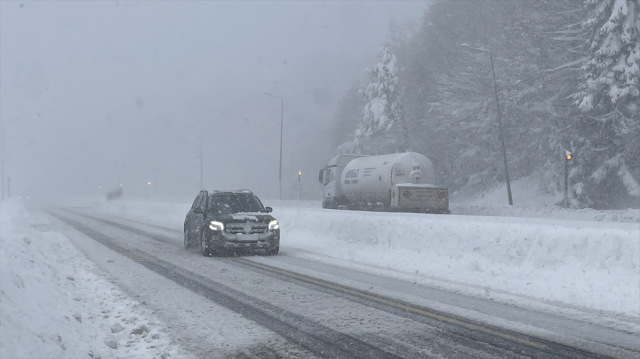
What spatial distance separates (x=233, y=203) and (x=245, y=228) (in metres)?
1.75

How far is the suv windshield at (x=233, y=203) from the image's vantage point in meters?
15.0

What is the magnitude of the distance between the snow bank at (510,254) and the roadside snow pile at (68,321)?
5374mm

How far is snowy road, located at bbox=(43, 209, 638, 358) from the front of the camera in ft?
18.1

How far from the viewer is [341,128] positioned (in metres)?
79.6

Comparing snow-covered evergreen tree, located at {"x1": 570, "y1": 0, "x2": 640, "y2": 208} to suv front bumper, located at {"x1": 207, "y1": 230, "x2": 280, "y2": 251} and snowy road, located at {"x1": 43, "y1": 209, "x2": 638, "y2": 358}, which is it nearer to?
suv front bumper, located at {"x1": 207, "y1": 230, "x2": 280, "y2": 251}

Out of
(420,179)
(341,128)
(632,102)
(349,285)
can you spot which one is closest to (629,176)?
(632,102)

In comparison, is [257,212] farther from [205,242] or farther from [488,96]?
[488,96]

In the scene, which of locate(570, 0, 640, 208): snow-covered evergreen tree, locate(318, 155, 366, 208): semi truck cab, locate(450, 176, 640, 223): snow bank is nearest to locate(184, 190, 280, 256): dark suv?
locate(450, 176, 640, 223): snow bank

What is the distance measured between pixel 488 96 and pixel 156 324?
130 ft

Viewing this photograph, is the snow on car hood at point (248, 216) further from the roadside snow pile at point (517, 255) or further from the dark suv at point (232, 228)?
the roadside snow pile at point (517, 255)

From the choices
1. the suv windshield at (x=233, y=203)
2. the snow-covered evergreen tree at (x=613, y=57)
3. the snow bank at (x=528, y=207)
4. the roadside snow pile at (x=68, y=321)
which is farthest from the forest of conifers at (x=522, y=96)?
the roadside snow pile at (x=68, y=321)

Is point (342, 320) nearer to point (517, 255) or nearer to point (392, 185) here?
point (517, 255)

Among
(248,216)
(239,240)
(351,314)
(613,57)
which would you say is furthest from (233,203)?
(613,57)

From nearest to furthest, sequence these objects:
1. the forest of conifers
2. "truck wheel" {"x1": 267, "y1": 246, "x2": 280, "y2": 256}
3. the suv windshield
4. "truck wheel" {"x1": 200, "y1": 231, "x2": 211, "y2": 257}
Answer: "truck wheel" {"x1": 200, "y1": 231, "x2": 211, "y2": 257}, "truck wheel" {"x1": 267, "y1": 246, "x2": 280, "y2": 256}, the suv windshield, the forest of conifers
